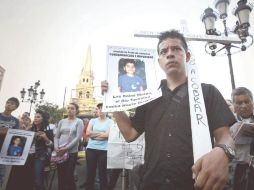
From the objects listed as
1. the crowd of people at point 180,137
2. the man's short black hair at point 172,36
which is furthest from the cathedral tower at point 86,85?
the man's short black hair at point 172,36

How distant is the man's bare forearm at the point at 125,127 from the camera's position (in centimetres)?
180

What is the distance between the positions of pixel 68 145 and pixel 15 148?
1.08 m

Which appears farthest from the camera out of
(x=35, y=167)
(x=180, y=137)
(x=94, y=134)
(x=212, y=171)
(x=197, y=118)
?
(x=94, y=134)

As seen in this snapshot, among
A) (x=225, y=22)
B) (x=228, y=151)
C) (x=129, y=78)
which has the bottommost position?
(x=228, y=151)

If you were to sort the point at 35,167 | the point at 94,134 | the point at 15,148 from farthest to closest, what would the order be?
the point at 94,134 → the point at 35,167 → the point at 15,148

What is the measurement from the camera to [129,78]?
6.20 ft

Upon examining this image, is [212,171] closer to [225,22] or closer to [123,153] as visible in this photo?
[123,153]

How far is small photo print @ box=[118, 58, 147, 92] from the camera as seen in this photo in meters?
1.83

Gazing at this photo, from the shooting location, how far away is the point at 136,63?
78.8 inches

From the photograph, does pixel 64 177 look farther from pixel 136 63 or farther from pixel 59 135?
pixel 136 63

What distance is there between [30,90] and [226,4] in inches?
651

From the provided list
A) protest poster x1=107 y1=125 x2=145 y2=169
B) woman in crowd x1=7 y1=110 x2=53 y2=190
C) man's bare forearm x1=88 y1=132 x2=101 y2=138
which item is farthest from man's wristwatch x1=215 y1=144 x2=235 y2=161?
woman in crowd x1=7 y1=110 x2=53 y2=190

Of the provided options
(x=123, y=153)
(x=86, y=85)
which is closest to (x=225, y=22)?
(x=123, y=153)

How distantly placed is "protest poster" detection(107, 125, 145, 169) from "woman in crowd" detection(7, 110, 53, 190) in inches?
54.9
